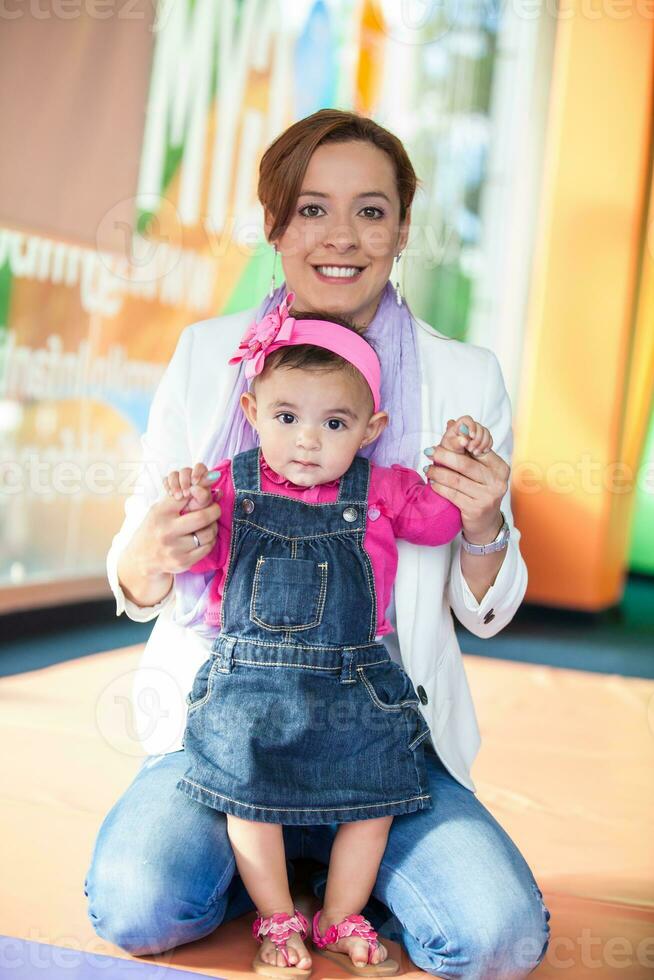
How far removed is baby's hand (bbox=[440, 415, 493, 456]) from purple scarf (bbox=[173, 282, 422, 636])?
0.21m

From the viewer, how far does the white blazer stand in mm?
1494

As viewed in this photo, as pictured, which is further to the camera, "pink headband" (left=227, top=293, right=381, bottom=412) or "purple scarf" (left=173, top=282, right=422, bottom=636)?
"purple scarf" (left=173, top=282, right=422, bottom=636)

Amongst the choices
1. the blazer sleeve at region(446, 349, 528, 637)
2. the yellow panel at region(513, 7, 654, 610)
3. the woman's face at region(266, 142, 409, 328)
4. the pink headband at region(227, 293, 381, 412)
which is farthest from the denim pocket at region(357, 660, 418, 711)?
the yellow panel at region(513, 7, 654, 610)

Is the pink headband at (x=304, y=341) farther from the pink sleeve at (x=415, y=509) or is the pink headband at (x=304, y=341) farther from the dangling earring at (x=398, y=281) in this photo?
the dangling earring at (x=398, y=281)

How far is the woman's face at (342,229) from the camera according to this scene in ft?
5.10

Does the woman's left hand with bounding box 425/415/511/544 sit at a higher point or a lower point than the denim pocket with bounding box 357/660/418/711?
higher

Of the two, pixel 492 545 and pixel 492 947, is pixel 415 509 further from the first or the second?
pixel 492 947

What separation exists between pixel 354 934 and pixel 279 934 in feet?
0.33

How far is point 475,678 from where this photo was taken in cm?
362

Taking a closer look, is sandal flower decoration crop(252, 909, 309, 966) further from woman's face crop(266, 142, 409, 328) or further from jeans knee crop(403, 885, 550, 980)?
woman's face crop(266, 142, 409, 328)

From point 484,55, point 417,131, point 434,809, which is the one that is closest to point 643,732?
point 434,809

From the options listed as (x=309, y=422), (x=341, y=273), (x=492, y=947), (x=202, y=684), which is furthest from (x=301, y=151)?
(x=492, y=947)

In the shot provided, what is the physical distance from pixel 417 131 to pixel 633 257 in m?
1.16

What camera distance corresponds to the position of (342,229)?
1546 millimetres
